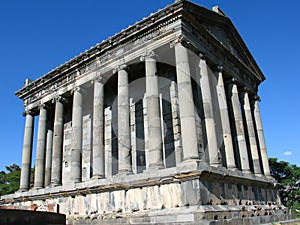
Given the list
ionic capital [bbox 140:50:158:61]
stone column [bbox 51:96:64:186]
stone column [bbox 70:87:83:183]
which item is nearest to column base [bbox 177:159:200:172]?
ionic capital [bbox 140:50:158:61]

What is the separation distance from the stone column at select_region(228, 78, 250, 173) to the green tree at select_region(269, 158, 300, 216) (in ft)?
79.9

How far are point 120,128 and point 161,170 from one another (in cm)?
403

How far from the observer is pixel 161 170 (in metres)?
13.4

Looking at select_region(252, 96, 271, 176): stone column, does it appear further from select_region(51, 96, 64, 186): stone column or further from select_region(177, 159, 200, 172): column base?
select_region(51, 96, 64, 186): stone column

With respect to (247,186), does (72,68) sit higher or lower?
higher

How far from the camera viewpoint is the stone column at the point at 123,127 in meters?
15.4

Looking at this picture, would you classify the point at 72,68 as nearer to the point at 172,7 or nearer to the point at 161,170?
the point at 172,7

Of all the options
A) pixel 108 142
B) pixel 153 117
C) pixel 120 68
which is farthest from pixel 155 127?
pixel 108 142

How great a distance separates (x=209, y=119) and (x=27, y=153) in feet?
49.9

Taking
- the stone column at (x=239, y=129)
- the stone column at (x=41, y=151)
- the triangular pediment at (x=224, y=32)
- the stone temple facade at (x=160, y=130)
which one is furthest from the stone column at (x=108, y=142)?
the triangular pediment at (x=224, y=32)

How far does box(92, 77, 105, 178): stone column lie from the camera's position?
55.6ft

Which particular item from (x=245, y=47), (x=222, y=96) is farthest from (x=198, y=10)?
(x=245, y=47)

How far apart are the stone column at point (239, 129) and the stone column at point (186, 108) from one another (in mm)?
5992

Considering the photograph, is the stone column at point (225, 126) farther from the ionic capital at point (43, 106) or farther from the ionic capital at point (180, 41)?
the ionic capital at point (43, 106)
